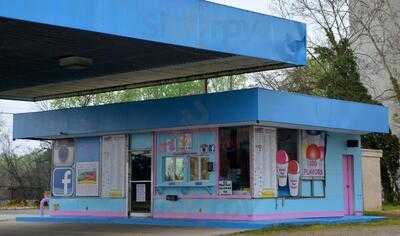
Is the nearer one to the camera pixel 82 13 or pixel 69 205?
pixel 82 13

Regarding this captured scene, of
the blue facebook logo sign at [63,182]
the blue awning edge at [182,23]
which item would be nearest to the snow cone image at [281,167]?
the blue awning edge at [182,23]

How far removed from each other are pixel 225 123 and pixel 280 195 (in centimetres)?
316

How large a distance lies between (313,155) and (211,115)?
468cm

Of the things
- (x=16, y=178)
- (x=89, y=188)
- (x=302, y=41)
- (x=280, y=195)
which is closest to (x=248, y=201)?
(x=280, y=195)

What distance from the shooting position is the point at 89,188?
25844mm

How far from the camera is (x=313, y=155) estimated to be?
2419 cm

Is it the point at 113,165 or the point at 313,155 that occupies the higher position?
the point at 313,155

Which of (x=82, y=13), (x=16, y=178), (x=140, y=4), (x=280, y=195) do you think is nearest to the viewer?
(x=82, y=13)

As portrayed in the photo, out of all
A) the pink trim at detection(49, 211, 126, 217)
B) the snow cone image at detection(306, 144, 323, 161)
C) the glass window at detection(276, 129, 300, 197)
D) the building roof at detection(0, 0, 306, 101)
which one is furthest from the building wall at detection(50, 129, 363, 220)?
the building roof at detection(0, 0, 306, 101)

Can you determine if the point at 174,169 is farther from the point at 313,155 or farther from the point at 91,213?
the point at 313,155

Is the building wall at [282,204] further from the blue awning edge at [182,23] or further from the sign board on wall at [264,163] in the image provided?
the blue awning edge at [182,23]

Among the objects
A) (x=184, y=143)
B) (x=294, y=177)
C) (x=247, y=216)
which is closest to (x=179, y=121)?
(x=184, y=143)

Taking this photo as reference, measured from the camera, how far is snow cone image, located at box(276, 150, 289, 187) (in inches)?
885

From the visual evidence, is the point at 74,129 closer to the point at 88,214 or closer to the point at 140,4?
the point at 88,214
